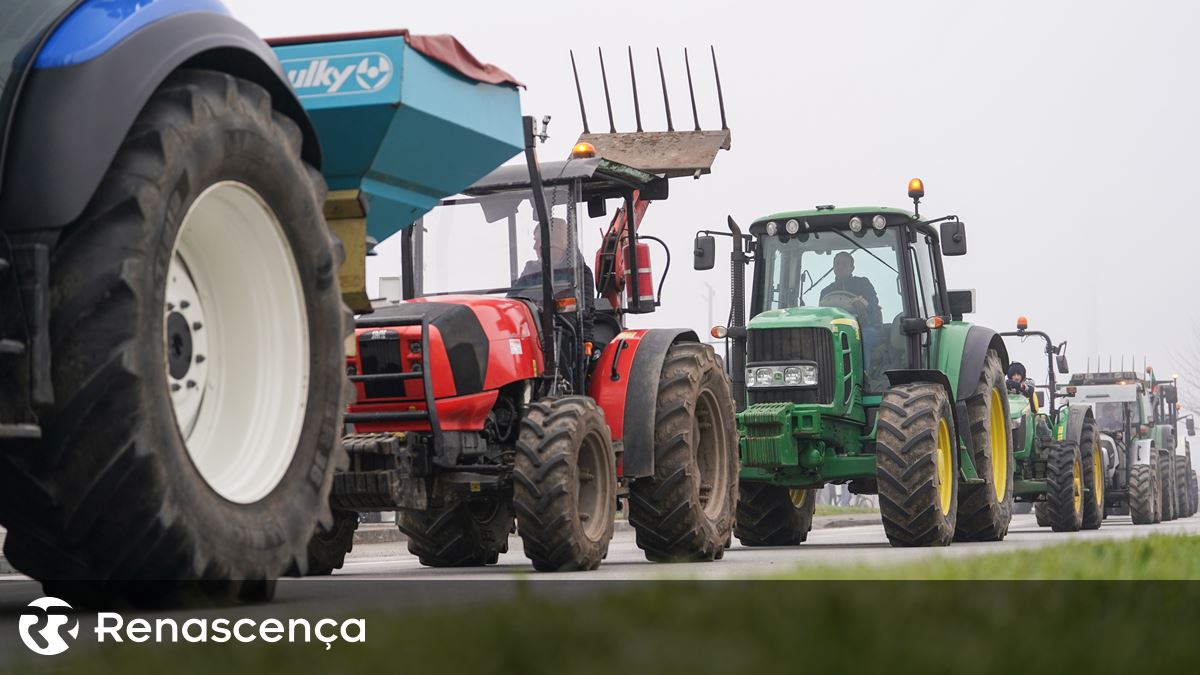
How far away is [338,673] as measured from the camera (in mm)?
2811

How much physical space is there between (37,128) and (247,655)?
6.74ft

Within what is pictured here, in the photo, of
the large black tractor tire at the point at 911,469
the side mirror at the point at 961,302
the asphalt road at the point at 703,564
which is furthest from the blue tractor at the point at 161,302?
the side mirror at the point at 961,302

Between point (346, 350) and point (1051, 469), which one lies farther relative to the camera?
point (1051, 469)

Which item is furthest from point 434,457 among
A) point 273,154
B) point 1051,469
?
point 1051,469

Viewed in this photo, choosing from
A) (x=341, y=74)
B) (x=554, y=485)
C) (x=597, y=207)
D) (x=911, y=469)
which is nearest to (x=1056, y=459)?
(x=911, y=469)

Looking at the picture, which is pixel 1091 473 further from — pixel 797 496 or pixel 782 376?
pixel 782 376

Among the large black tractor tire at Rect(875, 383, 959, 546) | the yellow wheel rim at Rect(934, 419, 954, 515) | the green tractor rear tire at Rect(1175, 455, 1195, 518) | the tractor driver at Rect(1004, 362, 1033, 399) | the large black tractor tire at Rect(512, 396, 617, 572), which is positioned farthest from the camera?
the green tractor rear tire at Rect(1175, 455, 1195, 518)

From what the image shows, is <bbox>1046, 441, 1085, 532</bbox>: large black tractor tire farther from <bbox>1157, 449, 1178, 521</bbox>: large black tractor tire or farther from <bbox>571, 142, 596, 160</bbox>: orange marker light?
<bbox>571, 142, 596, 160</bbox>: orange marker light

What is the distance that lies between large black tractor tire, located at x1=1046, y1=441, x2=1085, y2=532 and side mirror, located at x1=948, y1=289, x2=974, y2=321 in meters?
4.76

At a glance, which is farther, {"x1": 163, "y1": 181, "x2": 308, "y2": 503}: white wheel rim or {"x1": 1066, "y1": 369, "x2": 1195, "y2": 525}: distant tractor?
{"x1": 1066, "y1": 369, "x2": 1195, "y2": 525}: distant tractor

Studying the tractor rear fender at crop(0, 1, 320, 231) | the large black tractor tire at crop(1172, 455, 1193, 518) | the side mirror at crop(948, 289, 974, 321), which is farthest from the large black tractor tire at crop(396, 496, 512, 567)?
the large black tractor tire at crop(1172, 455, 1193, 518)

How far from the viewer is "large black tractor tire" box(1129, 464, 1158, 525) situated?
2605 centimetres

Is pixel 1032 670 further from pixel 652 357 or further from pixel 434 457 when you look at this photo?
pixel 652 357

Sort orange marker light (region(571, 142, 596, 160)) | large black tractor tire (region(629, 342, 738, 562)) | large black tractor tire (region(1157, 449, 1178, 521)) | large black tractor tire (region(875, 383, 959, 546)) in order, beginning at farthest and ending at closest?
large black tractor tire (region(1157, 449, 1178, 521))
large black tractor tire (region(875, 383, 959, 546))
orange marker light (region(571, 142, 596, 160))
large black tractor tire (region(629, 342, 738, 562))
